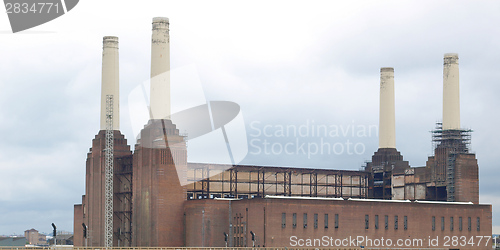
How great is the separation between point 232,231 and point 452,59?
50.5m

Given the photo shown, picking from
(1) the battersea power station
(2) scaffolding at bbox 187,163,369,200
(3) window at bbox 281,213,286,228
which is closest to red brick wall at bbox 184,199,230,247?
(1) the battersea power station

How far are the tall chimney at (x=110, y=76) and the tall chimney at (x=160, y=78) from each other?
12365 millimetres

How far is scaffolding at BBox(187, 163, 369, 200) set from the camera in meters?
A: 125

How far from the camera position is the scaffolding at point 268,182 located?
4909 inches

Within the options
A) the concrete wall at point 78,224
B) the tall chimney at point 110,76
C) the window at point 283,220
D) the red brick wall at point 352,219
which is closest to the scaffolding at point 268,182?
the red brick wall at point 352,219

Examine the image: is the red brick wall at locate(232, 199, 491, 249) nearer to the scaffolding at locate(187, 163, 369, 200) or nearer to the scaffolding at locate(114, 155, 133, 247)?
the scaffolding at locate(187, 163, 369, 200)

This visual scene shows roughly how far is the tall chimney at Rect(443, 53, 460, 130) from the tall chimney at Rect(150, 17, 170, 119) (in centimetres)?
4805

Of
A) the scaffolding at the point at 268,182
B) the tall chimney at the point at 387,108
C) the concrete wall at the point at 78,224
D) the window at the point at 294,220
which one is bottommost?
the concrete wall at the point at 78,224

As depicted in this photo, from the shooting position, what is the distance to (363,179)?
141 metres

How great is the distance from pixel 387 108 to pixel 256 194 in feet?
104

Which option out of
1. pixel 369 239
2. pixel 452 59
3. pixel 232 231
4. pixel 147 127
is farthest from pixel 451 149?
pixel 147 127

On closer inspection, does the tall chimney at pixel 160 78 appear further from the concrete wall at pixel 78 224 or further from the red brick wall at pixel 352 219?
the concrete wall at pixel 78 224

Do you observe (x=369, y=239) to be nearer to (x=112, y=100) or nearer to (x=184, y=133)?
(x=184, y=133)

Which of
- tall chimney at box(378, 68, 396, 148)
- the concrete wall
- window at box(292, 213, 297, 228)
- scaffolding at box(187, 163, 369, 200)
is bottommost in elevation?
the concrete wall
